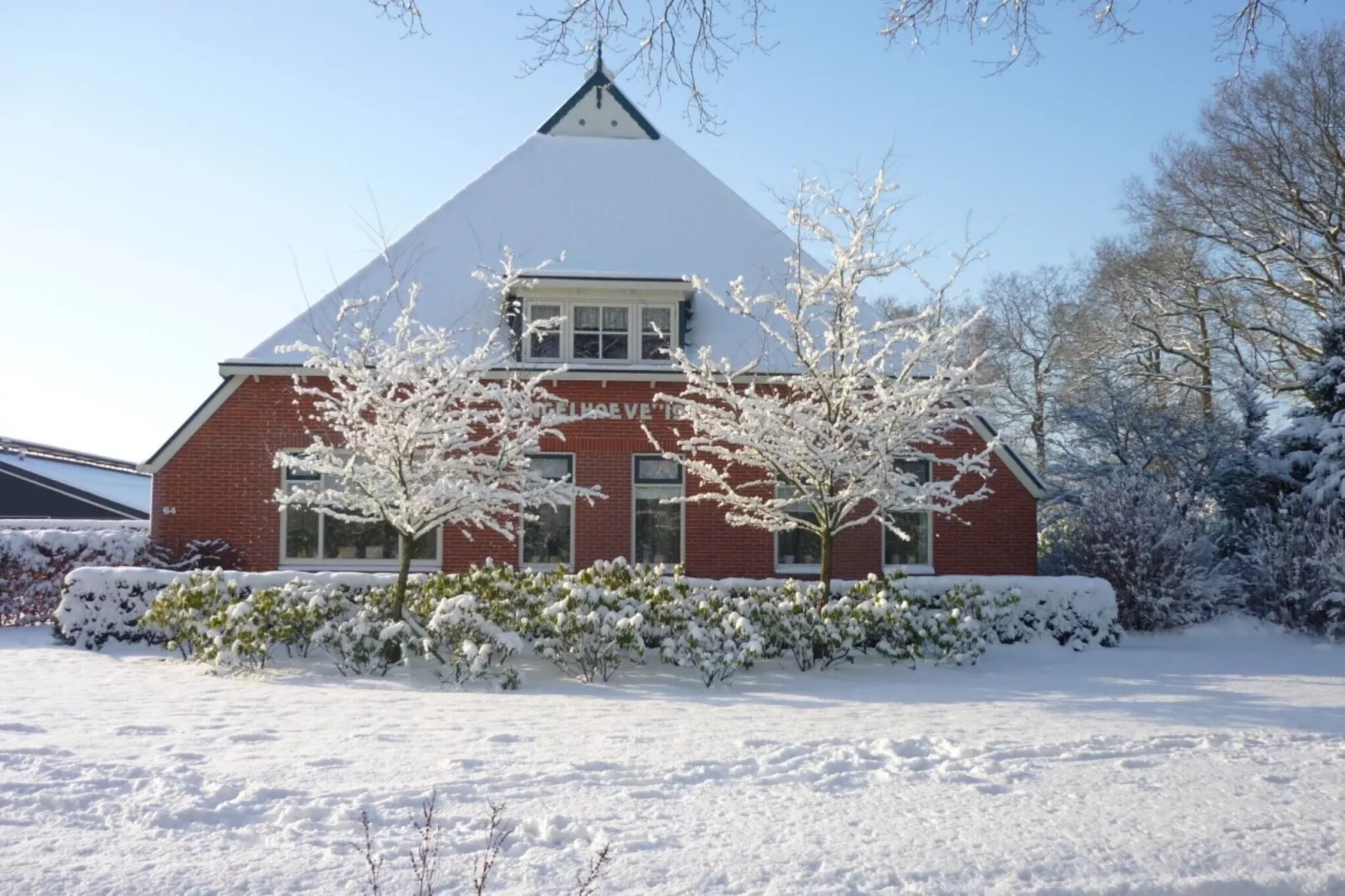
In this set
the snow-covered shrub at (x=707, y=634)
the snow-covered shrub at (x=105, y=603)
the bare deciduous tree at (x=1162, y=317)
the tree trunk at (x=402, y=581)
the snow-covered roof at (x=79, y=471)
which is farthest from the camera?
the snow-covered roof at (x=79, y=471)

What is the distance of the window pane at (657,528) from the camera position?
17312 millimetres

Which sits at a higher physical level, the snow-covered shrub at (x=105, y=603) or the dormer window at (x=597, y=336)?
the dormer window at (x=597, y=336)

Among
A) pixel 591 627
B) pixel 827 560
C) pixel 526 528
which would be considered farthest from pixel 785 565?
pixel 591 627

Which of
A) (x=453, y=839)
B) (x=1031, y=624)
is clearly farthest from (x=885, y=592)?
(x=453, y=839)

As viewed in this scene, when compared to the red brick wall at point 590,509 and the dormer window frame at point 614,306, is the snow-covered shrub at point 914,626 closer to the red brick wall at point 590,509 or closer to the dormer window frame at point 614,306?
the red brick wall at point 590,509

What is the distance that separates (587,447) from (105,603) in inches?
274

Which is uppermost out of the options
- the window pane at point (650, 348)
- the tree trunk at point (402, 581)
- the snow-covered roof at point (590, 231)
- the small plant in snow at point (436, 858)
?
the snow-covered roof at point (590, 231)

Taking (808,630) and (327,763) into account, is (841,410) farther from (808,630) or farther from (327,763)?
(327,763)

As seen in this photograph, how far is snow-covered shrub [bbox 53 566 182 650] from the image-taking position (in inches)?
506

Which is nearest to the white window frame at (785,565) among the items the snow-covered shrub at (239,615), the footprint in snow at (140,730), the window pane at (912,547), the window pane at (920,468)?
the window pane at (912,547)

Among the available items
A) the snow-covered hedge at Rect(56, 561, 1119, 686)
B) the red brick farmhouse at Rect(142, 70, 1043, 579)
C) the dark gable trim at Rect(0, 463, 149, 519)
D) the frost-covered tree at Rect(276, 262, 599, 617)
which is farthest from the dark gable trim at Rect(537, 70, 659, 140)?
the dark gable trim at Rect(0, 463, 149, 519)

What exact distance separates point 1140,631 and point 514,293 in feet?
33.6

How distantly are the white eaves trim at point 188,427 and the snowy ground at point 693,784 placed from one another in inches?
283

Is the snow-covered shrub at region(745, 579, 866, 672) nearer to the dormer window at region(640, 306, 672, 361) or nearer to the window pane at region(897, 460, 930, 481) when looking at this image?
the window pane at region(897, 460, 930, 481)
